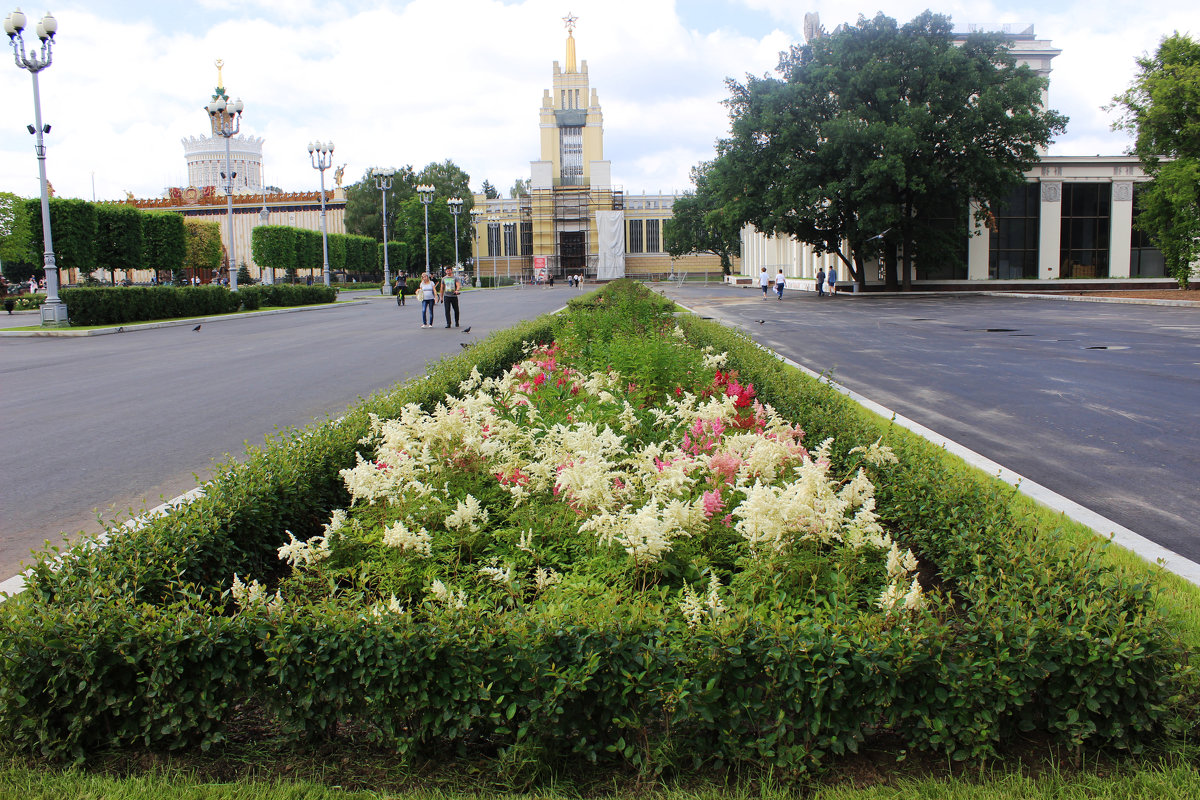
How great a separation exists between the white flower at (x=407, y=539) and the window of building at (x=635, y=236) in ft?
347

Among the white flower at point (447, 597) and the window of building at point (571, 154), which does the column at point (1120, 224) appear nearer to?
the white flower at point (447, 597)

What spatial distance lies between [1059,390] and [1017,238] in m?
→ 44.5

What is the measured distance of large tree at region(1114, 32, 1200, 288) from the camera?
115 ft

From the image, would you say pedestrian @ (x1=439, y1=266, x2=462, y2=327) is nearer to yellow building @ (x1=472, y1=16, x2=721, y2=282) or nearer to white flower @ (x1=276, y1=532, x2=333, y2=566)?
white flower @ (x1=276, y1=532, x2=333, y2=566)

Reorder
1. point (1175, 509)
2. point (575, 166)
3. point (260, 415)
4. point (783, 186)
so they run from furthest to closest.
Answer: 1. point (575, 166)
2. point (783, 186)
3. point (260, 415)
4. point (1175, 509)

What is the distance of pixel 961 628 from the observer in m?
2.97

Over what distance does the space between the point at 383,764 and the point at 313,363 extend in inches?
537

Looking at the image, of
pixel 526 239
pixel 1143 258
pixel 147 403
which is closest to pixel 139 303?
pixel 147 403

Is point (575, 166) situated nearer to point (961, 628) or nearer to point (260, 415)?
point (260, 415)

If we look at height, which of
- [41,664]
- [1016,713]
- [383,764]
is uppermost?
[41,664]

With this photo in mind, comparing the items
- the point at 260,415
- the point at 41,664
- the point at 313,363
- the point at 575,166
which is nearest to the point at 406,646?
the point at 41,664

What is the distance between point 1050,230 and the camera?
49.7m

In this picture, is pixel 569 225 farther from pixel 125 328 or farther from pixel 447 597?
pixel 447 597

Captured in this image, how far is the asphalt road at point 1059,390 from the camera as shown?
626 cm
